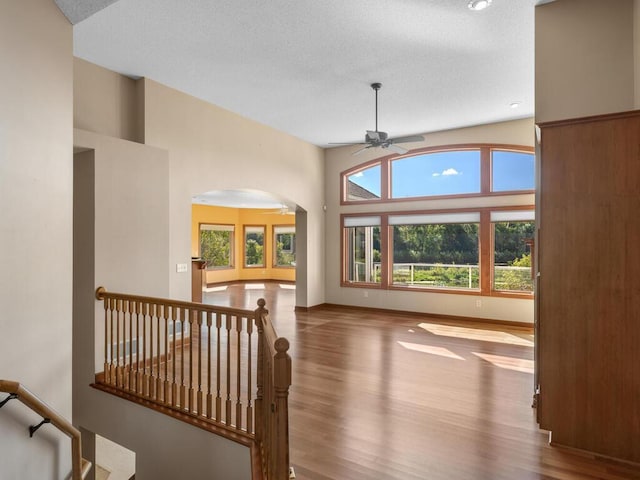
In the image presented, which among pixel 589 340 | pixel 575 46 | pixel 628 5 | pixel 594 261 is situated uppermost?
pixel 628 5

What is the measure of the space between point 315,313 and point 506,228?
420 centimetres

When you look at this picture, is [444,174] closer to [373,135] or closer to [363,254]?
[363,254]

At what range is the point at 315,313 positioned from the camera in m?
8.01

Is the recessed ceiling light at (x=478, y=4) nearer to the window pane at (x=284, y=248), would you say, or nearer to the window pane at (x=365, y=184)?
the window pane at (x=365, y=184)

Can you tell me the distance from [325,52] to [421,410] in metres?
3.90

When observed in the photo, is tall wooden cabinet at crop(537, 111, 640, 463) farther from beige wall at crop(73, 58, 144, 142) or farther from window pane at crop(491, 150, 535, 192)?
beige wall at crop(73, 58, 144, 142)

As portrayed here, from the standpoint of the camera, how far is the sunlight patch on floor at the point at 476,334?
5660mm

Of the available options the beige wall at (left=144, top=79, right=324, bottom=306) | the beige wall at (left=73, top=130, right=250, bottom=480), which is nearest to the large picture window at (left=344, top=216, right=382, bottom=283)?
the beige wall at (left=144, top=79, right=324, bottom=306)

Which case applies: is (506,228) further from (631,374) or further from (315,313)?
(631,374)

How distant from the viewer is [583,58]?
319 centimetres

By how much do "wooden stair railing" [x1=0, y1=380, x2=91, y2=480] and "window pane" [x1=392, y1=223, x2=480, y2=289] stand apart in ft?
20.6

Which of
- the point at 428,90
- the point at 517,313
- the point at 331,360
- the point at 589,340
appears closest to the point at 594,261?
the point at 589,340

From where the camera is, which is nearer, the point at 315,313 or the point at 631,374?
the point at 631,374

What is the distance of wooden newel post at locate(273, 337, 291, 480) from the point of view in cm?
167
